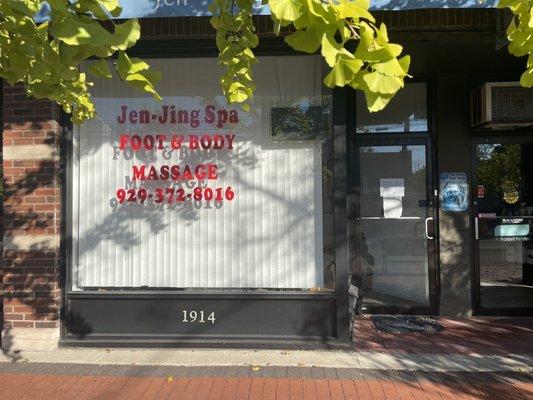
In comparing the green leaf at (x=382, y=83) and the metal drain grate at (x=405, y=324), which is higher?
the green leaf at (x=382, y=83)

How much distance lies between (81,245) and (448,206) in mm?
4316

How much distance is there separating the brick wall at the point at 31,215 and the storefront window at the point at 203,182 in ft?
0.95

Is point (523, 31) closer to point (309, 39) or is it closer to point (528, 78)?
point (528, 78)

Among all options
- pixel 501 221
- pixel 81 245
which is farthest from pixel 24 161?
pixel 501 221

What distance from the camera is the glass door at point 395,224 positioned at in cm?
664

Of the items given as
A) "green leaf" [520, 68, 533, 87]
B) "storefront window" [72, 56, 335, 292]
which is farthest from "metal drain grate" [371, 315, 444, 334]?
"green leaf" [520, 68, 533, 87]

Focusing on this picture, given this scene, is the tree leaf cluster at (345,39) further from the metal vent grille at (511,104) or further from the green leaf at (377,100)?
the metal vent grille at (511,104)

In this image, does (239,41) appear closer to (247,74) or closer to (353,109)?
(247,74)

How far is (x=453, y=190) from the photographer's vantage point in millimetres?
6539

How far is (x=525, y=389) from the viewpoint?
429 cm

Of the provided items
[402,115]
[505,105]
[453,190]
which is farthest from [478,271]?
[402,115]

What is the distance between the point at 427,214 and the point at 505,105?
1556 millimetres

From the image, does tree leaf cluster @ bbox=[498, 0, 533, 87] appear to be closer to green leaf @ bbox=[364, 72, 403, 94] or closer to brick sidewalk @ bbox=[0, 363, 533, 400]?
green leaf @ bbox=[364, 72, 403, 94]

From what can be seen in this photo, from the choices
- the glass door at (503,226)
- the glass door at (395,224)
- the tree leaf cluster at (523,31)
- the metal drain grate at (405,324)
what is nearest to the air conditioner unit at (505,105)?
the glass door at (503,226)
